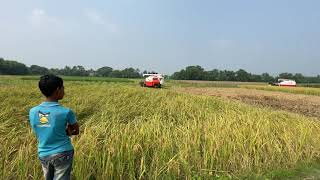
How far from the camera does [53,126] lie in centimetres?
295

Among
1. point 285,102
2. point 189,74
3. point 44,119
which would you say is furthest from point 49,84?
point 189,74

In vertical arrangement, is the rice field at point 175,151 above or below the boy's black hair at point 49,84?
below

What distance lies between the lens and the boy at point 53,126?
9.64 feet

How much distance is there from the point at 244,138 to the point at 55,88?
3.43 meters

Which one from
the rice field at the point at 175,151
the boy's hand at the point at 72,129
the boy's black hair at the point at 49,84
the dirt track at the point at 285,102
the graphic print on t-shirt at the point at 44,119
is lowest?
the dirt track at the point at 285,102

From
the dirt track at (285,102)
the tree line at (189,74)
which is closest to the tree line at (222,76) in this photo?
the tree line at (189,74)

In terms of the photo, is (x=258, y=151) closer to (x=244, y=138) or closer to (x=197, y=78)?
(x=244, y=138)

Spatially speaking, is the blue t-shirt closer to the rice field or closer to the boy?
the boy

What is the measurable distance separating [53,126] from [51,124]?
0.03 m

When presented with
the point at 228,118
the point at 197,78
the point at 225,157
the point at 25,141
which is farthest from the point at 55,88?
the point at 197,78

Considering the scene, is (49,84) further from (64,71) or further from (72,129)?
(64,71)

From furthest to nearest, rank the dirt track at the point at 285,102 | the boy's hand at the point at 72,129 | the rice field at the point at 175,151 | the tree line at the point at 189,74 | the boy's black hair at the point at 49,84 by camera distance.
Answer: the tree line at the point at 189,74
the dirt track at the point at 285,102
the rice field at the point at 175,151
the boy's hand at the point at 72,129
the boy's black hair at the point at 49,84

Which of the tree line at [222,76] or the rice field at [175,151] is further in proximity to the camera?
the tree line at [222,76]

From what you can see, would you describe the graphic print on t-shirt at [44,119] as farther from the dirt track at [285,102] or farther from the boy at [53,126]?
the dirt track at [285,102]
